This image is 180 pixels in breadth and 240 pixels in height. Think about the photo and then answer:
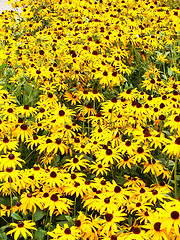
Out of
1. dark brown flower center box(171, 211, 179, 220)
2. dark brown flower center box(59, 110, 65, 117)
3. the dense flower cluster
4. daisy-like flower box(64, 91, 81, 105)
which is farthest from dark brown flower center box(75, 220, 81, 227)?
daisy-like flower box(64, 91, 81, 105)

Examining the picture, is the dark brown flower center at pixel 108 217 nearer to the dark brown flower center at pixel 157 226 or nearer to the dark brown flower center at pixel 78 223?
the dark brown flower center at pixel 78 223

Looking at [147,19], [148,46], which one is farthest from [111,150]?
[147,19]

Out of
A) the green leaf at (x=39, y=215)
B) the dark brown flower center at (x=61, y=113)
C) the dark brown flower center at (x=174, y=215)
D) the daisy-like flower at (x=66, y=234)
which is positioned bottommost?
the daisy-like flower at (x=66, y=234)

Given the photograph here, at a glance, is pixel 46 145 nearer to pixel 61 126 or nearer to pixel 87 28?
pixel 61 126

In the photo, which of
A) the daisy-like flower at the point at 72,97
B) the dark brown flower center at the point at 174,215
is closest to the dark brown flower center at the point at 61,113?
the daisy-like flower at the point at 72,97

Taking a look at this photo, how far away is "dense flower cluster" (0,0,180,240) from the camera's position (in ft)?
6.55

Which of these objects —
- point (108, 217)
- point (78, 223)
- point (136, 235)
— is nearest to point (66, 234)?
point (78, 223)

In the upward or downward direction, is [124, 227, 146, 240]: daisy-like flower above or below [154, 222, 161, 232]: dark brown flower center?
below

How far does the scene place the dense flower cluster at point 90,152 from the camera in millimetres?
1997

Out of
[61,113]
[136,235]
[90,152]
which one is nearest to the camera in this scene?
[136,235]

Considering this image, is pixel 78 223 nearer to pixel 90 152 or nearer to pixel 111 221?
pixel 111 221

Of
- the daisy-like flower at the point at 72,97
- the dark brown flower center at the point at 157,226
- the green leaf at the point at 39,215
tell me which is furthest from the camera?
the daisy-like flower at the point at 72,97

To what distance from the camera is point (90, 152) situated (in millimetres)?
2887

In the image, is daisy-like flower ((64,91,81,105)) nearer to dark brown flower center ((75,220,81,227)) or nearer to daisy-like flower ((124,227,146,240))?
dark brown flower center ((75,220,81,227))
